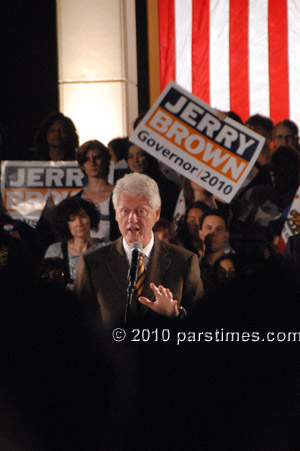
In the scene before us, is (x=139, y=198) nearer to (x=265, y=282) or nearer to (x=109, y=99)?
(x=265, y=282)

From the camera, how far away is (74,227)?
182 inches

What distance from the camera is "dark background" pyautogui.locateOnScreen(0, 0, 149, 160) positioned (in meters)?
6.96

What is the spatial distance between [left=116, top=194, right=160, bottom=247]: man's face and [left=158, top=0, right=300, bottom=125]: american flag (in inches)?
159

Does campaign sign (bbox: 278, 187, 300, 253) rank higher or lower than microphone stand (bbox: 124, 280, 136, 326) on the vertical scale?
higher

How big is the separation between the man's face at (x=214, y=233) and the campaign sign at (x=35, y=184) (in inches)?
39.0

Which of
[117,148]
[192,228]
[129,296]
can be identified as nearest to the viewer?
[129,296]

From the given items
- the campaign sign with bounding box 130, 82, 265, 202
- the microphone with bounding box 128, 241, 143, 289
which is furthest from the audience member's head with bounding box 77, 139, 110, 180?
the microphone with bounding box 128, 241, 143, 289

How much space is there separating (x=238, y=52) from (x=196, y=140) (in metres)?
2.44

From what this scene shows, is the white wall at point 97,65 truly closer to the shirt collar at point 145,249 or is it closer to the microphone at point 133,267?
the shirt collar at point 145,249

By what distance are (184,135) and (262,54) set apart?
2477 mm

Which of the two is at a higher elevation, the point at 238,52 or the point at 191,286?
the point at 238,52

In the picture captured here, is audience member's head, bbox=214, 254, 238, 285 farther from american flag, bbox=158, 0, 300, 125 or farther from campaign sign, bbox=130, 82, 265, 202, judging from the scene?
american flag, bbox=158, 0, 300, 125

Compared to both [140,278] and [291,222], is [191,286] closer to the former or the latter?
[140,278]

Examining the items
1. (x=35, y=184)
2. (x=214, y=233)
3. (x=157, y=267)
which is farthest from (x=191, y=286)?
(x=35, y=184)
